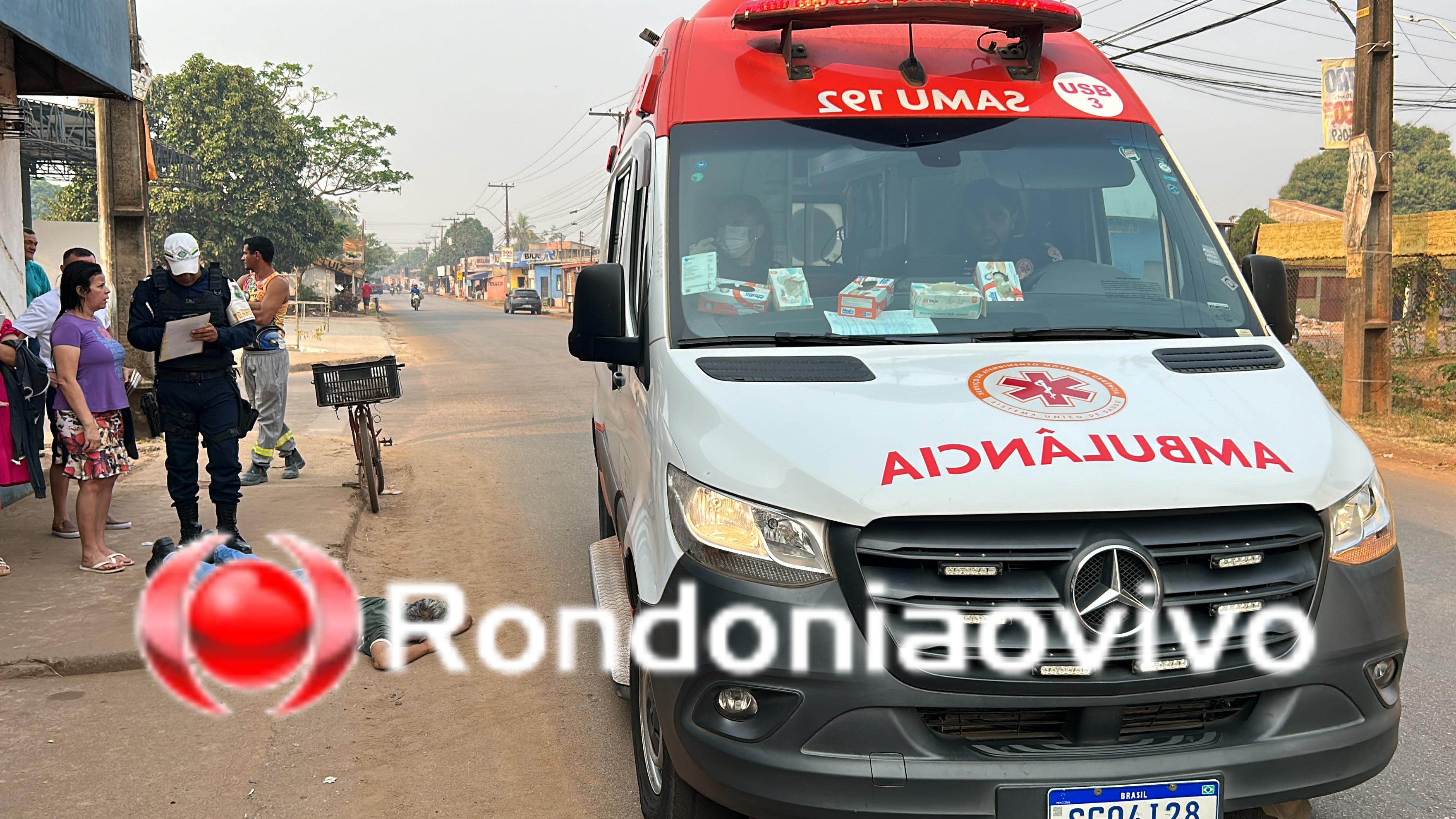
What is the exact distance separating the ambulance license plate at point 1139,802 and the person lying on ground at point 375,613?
3.29 m

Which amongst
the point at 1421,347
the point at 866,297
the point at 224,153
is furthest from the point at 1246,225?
the point at 866,297

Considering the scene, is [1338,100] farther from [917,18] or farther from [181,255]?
[181,255]

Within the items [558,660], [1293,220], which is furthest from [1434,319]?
[1293,220]

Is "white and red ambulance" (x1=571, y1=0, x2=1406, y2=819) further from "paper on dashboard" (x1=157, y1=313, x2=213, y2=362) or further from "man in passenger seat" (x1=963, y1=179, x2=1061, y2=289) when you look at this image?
"paper on dashboard" (x1=157, y1=313, x2=213, y2=362)

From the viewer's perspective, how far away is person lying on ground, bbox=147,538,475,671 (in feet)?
16.6

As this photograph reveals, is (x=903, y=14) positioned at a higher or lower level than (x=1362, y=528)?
higher

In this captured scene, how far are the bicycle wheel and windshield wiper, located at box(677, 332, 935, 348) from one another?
208 inches

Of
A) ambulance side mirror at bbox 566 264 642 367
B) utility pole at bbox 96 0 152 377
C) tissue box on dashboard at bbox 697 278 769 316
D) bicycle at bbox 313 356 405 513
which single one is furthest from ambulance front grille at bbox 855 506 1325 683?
utility pole at bbox 96 0 152 377

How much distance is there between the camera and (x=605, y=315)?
12.0 feet

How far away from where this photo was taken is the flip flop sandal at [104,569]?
6.27 m

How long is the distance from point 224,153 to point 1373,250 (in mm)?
41619

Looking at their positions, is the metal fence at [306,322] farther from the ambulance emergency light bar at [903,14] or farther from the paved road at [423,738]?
the ambulance emergency light bar at [903,14]

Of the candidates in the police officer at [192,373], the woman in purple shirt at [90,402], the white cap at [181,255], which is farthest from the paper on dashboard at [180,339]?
the woman in purple shirt at [90,402]

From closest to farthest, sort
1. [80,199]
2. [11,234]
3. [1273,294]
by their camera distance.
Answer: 1. [1273,294]
2. [11,234]
3. [80,199]
